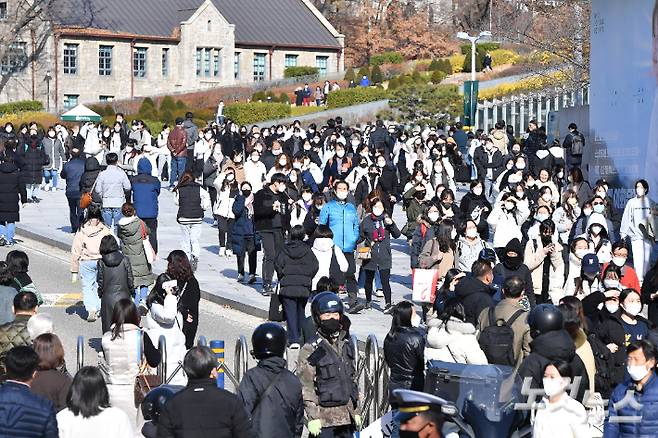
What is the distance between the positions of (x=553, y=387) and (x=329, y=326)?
1948 millimetres

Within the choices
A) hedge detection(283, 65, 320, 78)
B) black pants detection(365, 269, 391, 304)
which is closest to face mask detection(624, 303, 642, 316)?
black pants detection(365, 269, 391, 304)

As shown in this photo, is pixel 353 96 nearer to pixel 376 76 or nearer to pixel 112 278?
pixel 376 76

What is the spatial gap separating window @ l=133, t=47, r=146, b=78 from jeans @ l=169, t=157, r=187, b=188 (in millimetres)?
36629

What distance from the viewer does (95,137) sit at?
34750 millimetres

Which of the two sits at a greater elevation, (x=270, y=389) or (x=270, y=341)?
(x=270, y=341)

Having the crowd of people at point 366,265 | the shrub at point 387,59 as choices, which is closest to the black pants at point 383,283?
the crowd of people at point 366,265

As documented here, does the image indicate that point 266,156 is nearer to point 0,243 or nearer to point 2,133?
point 0,243

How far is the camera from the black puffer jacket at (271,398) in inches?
377

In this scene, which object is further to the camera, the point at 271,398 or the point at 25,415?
the point at 271,398

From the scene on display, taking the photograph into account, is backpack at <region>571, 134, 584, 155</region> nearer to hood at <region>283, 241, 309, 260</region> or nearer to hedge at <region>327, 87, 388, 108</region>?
hood at <region>283, 241, 309, 260</region>

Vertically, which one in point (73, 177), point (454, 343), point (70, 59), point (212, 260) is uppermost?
point (70, 59)

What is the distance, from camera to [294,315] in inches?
696

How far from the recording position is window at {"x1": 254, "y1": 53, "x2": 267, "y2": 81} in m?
78.2

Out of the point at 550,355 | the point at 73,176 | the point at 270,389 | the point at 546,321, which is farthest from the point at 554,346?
the point at 73,176
